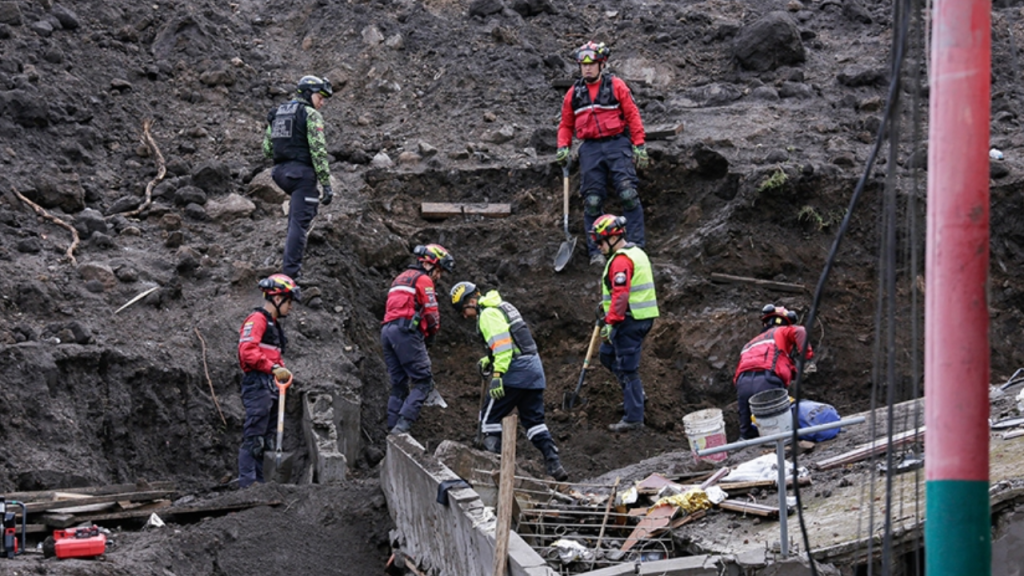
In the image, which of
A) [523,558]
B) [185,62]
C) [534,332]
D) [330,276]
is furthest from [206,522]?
[185,62]

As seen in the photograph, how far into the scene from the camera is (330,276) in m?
13.7

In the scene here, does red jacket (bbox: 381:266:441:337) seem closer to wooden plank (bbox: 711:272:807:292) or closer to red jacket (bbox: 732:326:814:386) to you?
red jacket (bbox: 732:326:814:386)

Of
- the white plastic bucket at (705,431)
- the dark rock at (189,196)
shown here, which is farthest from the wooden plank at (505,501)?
the dark rock at (189,196)

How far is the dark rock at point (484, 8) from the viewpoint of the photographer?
19.0m

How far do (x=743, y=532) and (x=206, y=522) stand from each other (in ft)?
14.3

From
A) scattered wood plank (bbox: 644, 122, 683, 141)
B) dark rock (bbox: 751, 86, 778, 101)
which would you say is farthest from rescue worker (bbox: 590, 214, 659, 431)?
dark rock (bbox: 751, 86, 778, 101)

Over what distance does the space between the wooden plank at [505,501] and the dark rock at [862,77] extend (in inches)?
483

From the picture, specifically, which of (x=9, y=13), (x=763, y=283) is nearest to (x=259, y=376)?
(x=763, y=283)

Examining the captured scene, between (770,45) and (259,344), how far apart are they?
10.3 meters

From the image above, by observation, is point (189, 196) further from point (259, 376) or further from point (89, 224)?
point (259, 376)

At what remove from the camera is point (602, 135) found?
13.3m

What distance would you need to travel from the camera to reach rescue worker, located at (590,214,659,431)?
1120 centimetres

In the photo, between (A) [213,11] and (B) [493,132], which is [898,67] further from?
(A) [213,11]

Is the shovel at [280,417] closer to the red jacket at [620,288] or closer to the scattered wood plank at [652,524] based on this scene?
the red jacket at [620,288]
